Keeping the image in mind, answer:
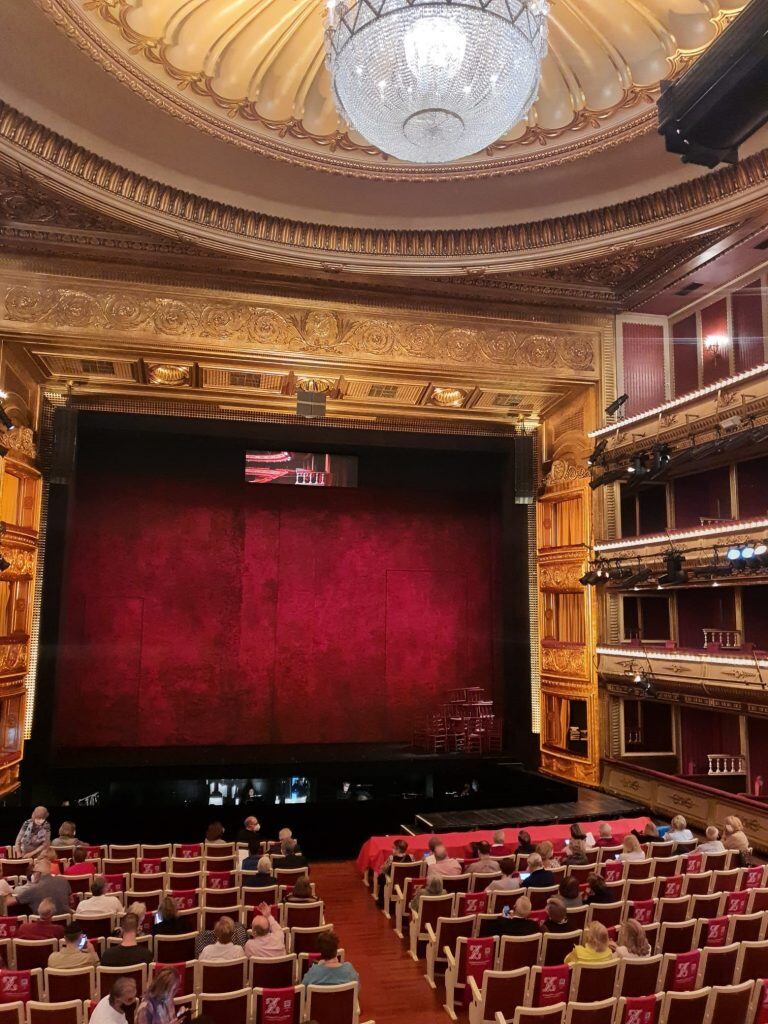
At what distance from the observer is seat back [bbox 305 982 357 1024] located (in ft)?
14.4

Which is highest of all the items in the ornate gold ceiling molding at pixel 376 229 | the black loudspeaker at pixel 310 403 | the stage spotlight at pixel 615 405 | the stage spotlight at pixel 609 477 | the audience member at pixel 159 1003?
the ornate gold ceiling molding at pixel 376 229

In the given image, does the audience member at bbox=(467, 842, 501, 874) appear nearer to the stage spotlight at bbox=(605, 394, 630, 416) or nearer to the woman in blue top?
the woman in blue top

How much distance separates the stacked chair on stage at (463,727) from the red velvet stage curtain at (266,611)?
41 centimetres

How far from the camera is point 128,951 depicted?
183 inches

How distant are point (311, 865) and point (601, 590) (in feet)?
21.3

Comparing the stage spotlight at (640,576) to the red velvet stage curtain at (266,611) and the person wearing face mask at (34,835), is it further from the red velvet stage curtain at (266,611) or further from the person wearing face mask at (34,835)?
the person wearing face mask at (34,835)

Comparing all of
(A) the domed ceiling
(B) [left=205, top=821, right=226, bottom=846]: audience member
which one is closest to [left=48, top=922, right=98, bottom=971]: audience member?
(B) [left=205, top=821, right=226, bottom=846]: audience member

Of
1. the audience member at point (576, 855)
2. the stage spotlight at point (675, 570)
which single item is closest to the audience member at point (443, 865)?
the audience member at point (576, 855)

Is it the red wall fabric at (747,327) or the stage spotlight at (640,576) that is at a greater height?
the red wall fabric at (747,327)

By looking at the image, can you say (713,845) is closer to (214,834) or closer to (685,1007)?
(685,1007)

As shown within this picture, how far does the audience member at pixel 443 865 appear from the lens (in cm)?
721

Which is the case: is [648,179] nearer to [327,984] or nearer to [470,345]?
[470,345]

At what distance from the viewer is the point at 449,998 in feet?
17.8

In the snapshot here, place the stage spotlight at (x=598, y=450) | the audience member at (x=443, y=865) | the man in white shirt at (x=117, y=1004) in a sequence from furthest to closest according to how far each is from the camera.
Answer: the stage spotlight at (x=598, y=450) → the audience member at (x=443, y=865) → the man in white shirt at (x=117, y=1004)
